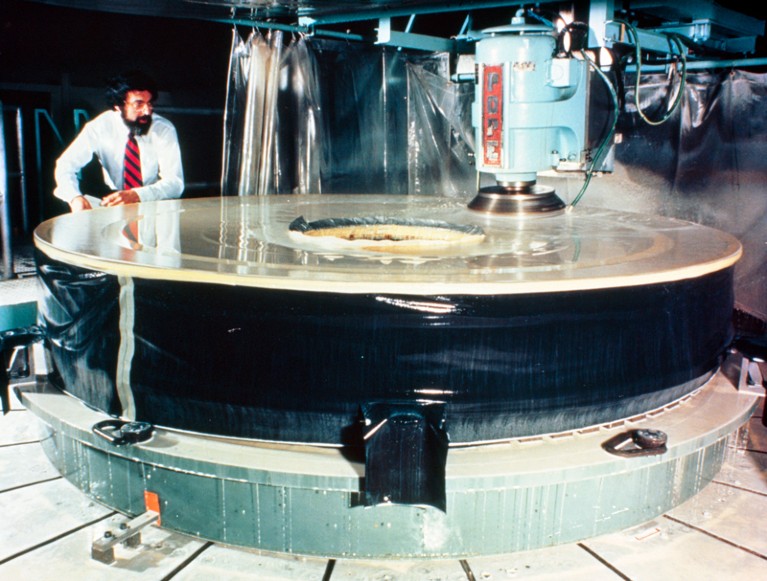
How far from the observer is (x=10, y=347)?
192cm

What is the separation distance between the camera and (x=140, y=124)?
138 inches

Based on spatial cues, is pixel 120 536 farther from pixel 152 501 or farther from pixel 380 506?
pixel 380 506

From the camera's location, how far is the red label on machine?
7.27 feet

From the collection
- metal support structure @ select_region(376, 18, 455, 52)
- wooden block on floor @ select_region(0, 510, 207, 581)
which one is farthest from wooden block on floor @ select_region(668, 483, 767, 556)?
metal support structure @ select_region(376, 18, 455, 52)

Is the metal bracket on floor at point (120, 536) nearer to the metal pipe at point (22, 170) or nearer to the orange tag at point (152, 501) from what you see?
the orange tag at point (152, 501)

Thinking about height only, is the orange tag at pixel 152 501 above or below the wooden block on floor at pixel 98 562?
above

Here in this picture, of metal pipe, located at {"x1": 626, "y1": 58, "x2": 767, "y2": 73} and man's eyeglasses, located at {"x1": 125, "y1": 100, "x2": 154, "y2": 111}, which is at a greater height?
metal pipe, located at {"x1": 626, "y1": 58, "x2": 767, "y2": 73}

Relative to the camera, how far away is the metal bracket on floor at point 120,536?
1479 mm

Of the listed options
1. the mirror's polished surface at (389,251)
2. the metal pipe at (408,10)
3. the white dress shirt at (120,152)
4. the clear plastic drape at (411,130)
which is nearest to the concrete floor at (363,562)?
the mirror's polished surface at (389,251)

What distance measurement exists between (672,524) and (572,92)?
120cm

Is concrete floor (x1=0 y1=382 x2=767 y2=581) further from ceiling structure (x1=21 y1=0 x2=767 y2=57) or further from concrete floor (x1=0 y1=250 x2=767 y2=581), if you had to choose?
ceiling structure (x1=21 y1=0 x2=767 y2=57)

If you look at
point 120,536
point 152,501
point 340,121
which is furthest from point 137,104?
point 120,536

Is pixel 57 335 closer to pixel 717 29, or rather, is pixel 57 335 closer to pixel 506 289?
pixel 506 289

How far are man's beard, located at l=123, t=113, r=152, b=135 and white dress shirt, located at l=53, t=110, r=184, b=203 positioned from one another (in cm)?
2
